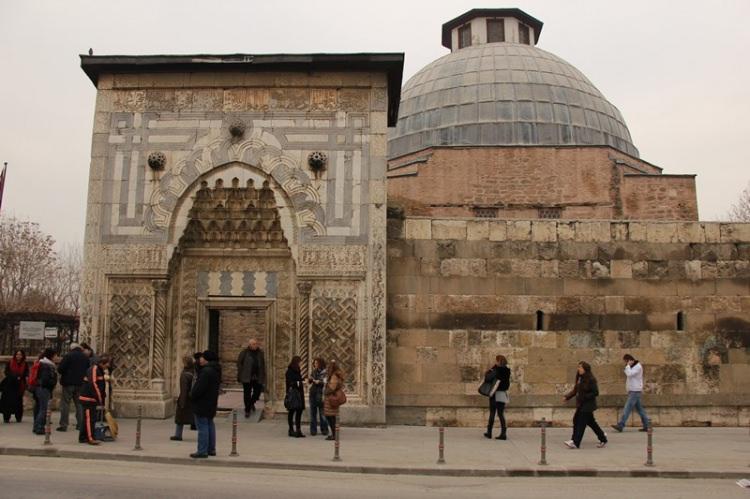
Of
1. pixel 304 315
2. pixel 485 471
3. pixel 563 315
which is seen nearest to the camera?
pixel 485 471

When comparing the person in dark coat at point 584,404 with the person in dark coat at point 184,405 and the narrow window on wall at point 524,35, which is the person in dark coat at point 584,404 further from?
the narrow window on wall at point 524,35

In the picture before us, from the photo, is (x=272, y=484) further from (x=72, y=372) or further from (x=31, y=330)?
(x=31, y=330)

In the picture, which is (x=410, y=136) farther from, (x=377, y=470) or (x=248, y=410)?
(x=377, y=470)

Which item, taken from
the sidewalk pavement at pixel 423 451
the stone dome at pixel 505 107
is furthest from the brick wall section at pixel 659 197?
the sidewalk pavement at pixel 423 451

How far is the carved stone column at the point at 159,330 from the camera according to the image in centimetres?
1308

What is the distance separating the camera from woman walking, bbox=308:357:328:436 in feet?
37.6

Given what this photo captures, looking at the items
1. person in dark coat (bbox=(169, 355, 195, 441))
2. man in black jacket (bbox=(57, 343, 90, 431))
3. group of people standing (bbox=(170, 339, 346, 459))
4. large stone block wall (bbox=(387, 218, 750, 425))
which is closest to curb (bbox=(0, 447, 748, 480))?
group of people standing (bbox=(170, 339, 346, 459))

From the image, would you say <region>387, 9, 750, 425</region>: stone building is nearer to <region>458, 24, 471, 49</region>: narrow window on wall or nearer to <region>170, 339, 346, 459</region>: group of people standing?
<region>170, 339, 346, 459</region>: group of people standing

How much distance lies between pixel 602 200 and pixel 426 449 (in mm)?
15636

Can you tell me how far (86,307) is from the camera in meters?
13.2

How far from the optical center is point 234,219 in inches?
546

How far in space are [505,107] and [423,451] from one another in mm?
20204

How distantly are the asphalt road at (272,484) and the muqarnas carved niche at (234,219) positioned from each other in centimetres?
568

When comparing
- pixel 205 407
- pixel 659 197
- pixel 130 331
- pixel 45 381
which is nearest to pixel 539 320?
pixel 205 407
